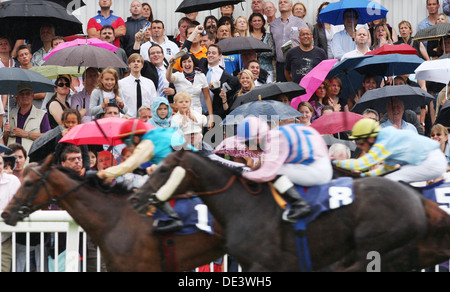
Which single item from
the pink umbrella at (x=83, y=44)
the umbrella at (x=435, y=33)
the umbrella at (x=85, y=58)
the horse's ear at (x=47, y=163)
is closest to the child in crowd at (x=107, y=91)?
the umbrella at (x=85, y=58)

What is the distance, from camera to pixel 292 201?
7.53 metres

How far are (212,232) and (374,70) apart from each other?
17.6ft

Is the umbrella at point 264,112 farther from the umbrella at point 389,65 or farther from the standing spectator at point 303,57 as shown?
the standing spectator at point 303,57

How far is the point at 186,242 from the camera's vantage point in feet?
25.9

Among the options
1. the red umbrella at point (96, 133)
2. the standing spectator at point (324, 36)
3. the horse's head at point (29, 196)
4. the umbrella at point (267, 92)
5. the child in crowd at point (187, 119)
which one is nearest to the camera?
the horse's head at point (29, 196)

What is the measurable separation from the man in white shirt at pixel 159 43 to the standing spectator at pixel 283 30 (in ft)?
5.32

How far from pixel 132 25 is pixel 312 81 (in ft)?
11.7

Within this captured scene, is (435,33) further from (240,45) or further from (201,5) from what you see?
(201,5)

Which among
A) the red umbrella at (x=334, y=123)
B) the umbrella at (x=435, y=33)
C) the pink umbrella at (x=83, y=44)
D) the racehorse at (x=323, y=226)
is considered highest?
the pink umbrella at (x=83, y=44)

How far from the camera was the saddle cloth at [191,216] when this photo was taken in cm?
787

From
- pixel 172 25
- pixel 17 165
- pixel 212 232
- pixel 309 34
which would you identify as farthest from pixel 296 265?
pixel 172 25

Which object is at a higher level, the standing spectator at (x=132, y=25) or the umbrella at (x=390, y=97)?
the standing spectator at (x=132, y=25)
